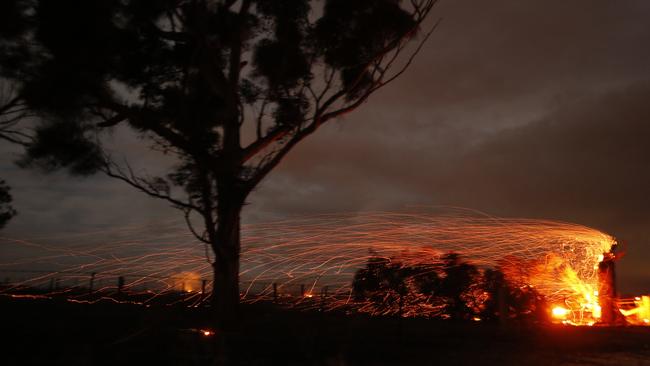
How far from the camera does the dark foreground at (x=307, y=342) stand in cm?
703

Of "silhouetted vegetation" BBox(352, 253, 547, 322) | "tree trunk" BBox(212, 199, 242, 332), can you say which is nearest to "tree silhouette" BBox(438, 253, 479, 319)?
"silhouetted vegetation" BBox(352, 253, 547, 322)

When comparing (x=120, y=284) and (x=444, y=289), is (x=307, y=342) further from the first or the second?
(x=120, y=284)

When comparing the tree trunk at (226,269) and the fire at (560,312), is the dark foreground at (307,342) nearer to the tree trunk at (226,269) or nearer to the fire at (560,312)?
the tree trunk at (226,269)

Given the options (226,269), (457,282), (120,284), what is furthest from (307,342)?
(120,284)

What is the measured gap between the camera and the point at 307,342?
25.8 ft

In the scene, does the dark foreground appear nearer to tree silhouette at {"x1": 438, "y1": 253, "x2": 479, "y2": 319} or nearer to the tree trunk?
the tree trunk

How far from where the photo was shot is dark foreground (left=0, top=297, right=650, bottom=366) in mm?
7031

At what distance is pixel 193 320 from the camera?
11.1m

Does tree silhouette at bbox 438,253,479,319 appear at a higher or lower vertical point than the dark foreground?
higher

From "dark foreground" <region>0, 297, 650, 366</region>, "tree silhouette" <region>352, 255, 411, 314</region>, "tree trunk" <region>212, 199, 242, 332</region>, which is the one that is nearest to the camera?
"dark foreground" <region>0, 297, 650, 366</region>

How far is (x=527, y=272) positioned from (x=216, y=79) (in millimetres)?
7163

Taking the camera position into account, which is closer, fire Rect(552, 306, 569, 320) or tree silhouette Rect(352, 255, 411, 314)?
fire Rect(552, 306, 569, 320)

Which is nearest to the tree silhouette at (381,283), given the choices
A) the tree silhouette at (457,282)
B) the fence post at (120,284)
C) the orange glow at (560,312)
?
the tree silhouette at (457,282)

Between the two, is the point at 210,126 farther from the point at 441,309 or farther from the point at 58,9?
the point at 441,309
